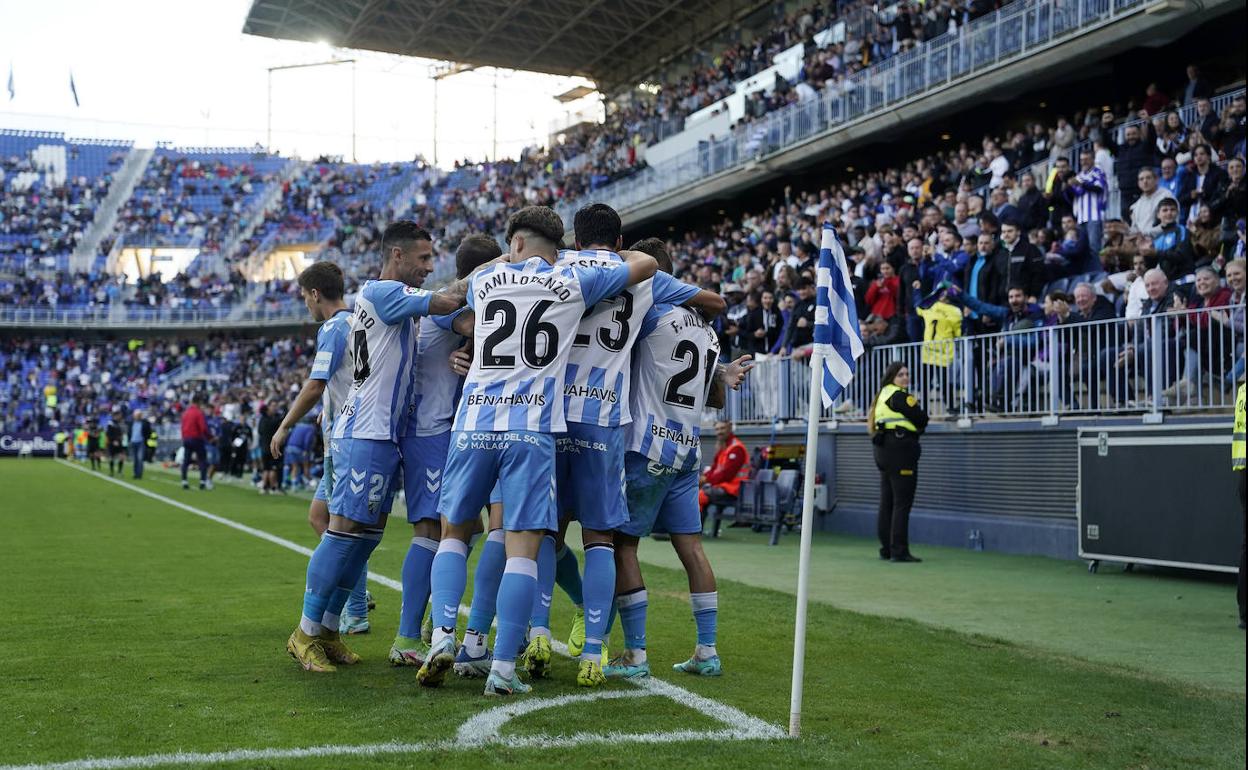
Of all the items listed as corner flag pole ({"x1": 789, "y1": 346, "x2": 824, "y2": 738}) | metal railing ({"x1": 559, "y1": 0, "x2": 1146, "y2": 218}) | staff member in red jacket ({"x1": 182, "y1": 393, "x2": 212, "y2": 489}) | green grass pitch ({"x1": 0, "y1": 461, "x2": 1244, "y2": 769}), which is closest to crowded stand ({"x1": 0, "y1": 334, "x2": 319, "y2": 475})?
staff member in red jacket ({"x1": 182, "y1": 393, "x2": 212, "y2": 489})

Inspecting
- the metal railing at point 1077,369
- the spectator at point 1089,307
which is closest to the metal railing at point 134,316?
the metal railing at point 1077,369

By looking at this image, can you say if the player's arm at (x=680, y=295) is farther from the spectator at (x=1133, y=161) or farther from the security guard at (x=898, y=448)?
the spectator at (x=1133, y=161)

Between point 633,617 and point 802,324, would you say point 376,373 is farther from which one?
point 802,324

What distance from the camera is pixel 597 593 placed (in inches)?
239

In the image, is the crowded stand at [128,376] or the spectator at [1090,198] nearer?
the spectator at [1090,198]

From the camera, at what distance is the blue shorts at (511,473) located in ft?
18.6

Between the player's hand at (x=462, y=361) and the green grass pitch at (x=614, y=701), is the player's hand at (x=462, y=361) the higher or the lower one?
the higher one

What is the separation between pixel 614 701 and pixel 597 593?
64 centimetres

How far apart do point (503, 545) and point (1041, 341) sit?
9423 mm

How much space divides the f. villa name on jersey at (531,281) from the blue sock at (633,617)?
162 centimetres

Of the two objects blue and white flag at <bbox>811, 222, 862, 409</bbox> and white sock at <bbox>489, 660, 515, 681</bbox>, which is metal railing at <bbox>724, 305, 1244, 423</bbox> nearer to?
blue and white flag at <bbox>811, 222, 862, 409</bbox>

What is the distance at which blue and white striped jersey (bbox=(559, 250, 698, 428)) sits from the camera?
5.95 m

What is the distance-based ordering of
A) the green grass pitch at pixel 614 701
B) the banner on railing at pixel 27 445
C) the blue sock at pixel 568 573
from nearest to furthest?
the green grass pitch at pixel 614 701
the blue sock at pixel 568 573
the banner on railing at pixel 27 445

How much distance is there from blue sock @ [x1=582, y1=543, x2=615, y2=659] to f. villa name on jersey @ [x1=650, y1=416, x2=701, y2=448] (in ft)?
2.09
